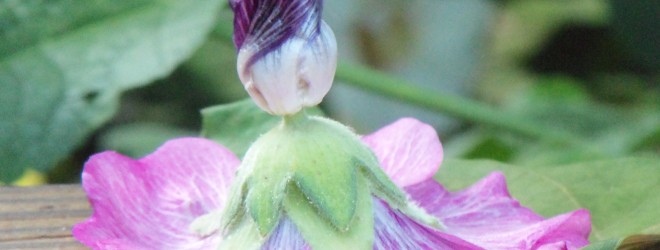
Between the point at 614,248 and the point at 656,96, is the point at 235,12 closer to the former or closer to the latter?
the point at 614,248

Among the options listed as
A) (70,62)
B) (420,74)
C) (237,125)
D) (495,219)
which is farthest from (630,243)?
(420,74)

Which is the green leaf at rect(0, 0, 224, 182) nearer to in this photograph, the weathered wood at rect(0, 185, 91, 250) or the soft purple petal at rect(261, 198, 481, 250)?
the weathered wood at rect(0, 185, 91, 250)

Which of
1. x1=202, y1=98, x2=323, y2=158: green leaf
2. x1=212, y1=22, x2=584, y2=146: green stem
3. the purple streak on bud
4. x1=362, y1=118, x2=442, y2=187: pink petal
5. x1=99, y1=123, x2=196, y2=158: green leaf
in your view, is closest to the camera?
the purple streak on bud

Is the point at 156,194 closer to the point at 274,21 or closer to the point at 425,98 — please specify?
the point at 274,21

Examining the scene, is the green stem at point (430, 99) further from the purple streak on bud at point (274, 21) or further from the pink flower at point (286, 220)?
the purple streak on bud at point (274, 21)

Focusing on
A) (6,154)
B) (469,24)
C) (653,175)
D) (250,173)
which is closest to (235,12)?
(250,173)

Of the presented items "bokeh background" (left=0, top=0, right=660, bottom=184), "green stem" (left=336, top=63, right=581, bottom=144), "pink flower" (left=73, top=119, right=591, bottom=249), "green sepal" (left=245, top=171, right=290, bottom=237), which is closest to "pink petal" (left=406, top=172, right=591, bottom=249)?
"pink flower" (left=73, top=119, right=591, bottom=249)
